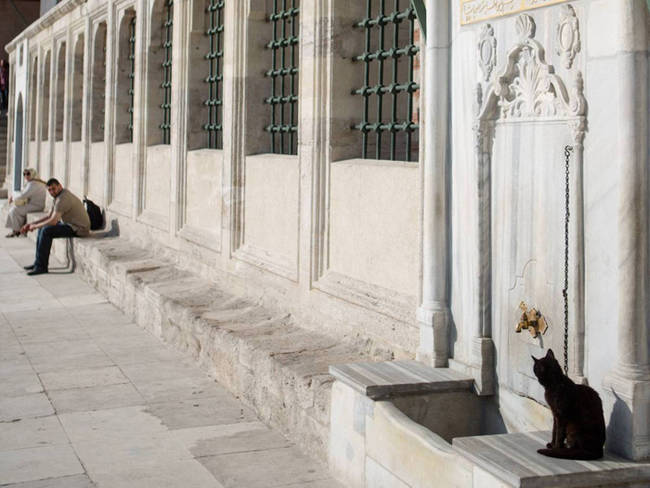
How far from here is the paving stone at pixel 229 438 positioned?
5.91 meters

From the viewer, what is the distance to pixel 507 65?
482 centimetres

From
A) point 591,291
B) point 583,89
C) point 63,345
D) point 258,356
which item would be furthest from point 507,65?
point 63,345

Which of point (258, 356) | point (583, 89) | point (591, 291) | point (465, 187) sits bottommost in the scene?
point (258, 356)

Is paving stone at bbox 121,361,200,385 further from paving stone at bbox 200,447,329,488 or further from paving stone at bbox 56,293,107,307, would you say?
paving stone at bbox 56,293,107,307

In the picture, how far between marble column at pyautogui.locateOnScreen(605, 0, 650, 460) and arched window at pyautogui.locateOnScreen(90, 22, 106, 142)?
12.8 meters

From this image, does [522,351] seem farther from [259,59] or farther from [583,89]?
[259,59]

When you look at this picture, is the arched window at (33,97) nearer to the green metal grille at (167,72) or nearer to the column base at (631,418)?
the green metal grille at (167,72)

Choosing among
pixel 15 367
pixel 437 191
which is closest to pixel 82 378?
pixel 15 367

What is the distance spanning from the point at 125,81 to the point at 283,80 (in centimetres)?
612

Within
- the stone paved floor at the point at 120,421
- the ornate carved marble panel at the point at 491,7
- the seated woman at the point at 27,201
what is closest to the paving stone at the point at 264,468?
the stone paved floor at the point at 120,421

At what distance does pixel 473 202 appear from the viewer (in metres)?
5.12

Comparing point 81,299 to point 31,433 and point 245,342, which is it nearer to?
point 245,342

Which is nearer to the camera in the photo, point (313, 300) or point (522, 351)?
point (522, 351)

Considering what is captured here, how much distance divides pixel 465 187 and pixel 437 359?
91 centimetres
